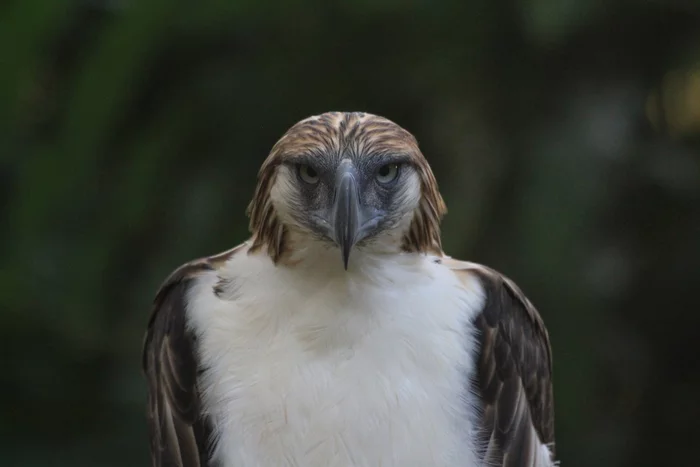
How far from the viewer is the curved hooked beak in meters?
2.58

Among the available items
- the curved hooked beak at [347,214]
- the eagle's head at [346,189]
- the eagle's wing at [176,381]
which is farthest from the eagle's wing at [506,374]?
the eagle's wing at [176,381]

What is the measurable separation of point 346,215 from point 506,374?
80 centimetres

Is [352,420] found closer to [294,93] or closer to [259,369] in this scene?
[259,369]

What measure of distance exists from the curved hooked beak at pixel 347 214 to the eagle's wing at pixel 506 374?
0.54m

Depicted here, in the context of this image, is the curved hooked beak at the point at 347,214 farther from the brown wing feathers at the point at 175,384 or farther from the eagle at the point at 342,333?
the brown wing feathers at the point at 175,384

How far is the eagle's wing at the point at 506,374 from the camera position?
300 cm

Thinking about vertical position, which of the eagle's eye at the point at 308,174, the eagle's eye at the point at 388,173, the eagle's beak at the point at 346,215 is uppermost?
the eagle's eye at the point at 388,173

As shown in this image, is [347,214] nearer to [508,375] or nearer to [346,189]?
[346,189]

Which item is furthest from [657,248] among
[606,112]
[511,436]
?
[511,436]

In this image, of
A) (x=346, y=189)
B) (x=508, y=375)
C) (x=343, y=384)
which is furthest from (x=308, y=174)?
(x=508, y=375)

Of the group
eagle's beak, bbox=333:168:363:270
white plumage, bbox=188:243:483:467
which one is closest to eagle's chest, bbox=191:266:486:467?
white plumage, bbox=188:243:483:467

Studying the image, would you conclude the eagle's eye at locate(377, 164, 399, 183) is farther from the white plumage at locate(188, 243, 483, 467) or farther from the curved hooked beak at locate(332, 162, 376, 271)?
the white plumage at locate(188, 243, 483, 467)

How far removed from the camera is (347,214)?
8.46 ft

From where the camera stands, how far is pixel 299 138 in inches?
109
